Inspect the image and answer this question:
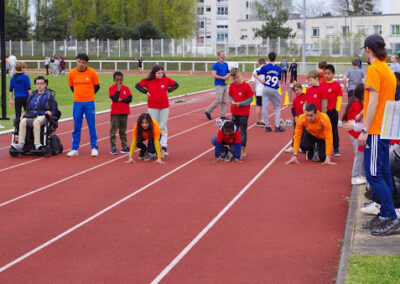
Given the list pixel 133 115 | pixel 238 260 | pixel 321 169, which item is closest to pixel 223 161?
pixel 321 169

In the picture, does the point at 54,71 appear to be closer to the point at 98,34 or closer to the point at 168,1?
the point at 98,34

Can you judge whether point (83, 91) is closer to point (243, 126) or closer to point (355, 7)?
point (243, 126)

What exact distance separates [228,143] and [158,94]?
1.80 metres

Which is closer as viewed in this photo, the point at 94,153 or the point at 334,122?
the point at 334,122

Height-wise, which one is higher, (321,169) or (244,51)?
(244,51)

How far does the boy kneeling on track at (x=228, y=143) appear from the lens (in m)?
12.5

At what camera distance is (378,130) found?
23.9 ft

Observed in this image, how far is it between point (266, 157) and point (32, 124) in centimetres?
460

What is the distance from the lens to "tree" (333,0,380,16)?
109938 millimetres

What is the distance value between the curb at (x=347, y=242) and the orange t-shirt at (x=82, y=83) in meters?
6.23

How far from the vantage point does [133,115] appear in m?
22.6

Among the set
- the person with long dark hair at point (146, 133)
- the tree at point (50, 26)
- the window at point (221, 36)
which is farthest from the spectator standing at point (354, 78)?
the window at point (221, 36)

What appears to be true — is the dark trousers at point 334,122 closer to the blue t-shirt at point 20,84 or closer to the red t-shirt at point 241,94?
the red t-shirt at point 241,94

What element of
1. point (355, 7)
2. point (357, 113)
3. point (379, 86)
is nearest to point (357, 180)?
point (357, 113)
